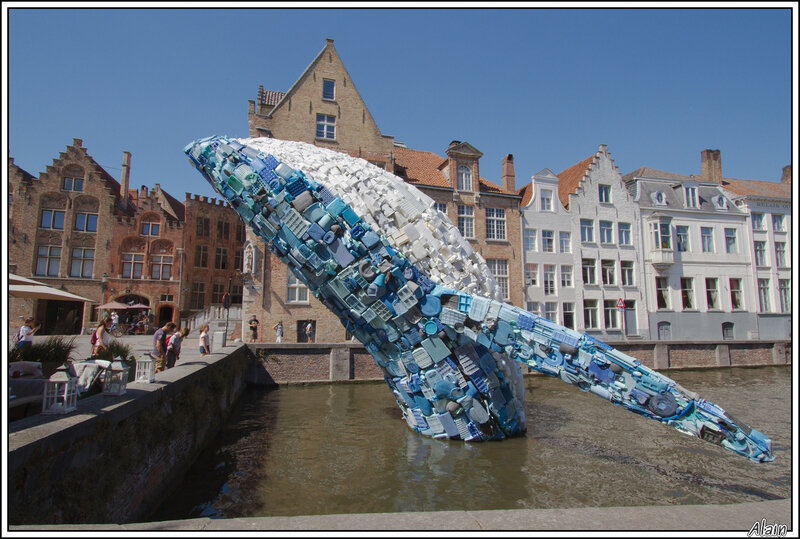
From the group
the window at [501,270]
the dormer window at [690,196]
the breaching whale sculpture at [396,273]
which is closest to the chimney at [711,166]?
the dormer window at [690,196]

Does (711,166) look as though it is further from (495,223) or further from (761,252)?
(495,223)

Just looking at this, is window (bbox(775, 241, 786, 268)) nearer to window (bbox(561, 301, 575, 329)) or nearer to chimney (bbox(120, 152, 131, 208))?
window (bbox(561, 301, 575, 329))

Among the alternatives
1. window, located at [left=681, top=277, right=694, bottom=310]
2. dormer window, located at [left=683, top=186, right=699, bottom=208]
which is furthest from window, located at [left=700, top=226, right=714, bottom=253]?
window, located at [left=681, top=277, right=694, bottom=310]

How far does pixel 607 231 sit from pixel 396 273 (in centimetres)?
2675

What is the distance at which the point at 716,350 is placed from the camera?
2697 centimetres

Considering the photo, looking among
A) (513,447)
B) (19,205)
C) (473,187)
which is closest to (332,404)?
(513,447)

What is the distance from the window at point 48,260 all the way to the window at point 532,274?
3253cm

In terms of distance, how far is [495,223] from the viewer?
28.9m

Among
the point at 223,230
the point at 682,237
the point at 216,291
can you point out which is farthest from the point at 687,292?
the point at 223,230

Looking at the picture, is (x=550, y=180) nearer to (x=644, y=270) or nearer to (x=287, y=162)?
(x=644, y=270)

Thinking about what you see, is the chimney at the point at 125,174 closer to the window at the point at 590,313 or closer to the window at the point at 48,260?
the window at the point at 48,260

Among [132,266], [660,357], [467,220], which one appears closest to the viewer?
[660,357]

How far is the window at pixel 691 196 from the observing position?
3288 cm

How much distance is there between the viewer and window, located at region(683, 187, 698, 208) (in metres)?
32.9
